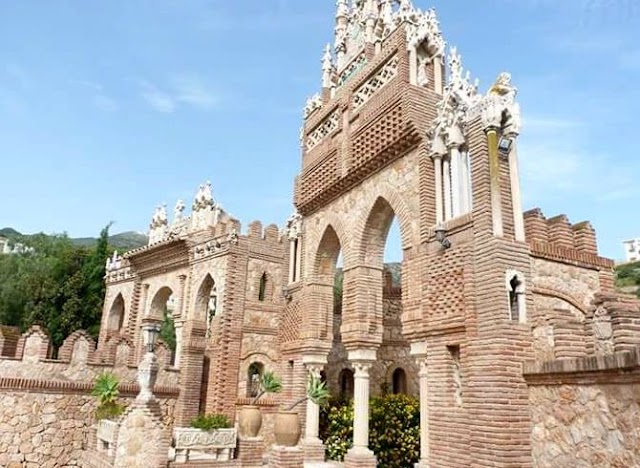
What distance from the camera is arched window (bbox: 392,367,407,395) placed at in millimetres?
16984

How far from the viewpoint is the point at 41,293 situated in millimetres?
29156

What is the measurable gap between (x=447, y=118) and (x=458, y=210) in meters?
1.87

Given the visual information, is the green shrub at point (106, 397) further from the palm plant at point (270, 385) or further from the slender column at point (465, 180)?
the slender column at point (465, 180)

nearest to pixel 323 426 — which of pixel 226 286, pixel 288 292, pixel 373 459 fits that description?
pixel 373 459

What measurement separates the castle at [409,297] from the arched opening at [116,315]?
18.5 feet

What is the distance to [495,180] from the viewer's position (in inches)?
331

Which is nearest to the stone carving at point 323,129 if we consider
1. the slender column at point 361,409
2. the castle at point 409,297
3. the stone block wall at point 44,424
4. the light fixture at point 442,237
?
the castle at point 409,297

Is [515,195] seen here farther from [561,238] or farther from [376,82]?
[376,82]

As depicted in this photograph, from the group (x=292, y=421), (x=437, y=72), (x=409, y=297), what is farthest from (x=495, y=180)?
(x=292, y=421)

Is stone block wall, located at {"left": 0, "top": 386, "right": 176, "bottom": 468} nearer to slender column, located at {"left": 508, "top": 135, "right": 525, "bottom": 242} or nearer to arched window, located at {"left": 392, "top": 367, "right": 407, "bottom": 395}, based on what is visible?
arched window, located at {"left": 392, "top": 367, "right": 407, "bottom": 395}

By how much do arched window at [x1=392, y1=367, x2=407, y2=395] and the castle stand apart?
38mm

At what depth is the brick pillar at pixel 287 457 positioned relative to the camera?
12211 millimetres

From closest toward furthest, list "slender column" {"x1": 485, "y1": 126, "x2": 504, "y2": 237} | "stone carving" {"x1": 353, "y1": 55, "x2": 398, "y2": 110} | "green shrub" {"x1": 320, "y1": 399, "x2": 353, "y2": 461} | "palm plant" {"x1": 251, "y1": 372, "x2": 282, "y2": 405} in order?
"slender column" {"x1": 485, "y1": 126, "x2": 504, "y2": 237} → "stone carving" {"x1": 353, "y1": 55, "x2": 398, "y2": 110} → "green shrub" {"x1": 320, "y1": 399, "x2": 353, "y2": 461} → "palm plant" {"x1": 251, "y1": 372, "x2": 282, "y2": 405}

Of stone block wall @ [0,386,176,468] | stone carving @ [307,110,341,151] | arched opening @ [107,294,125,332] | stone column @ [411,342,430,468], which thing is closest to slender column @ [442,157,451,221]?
stone column @ [411,342,430,468]
